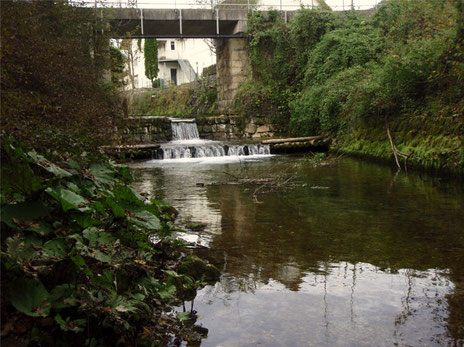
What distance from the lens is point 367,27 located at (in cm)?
2019

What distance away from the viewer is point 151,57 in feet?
158

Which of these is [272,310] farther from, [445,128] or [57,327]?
[445,128]

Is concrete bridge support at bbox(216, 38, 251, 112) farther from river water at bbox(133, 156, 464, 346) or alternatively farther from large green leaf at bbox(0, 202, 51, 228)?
large green leaf at bbox(0, 202, 51, 228)

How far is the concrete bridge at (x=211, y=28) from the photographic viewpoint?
2242cm

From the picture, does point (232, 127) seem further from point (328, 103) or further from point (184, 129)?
point (328, 103)

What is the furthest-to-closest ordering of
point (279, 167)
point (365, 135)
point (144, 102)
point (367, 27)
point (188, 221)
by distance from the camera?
point (144, 102) → point (367, 27) → point (365, 135) → point (279, 167) → point (188, 221)

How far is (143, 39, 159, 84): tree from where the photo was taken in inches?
1893

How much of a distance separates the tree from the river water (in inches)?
1602

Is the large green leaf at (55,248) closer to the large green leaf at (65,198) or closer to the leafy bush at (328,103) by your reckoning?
the large green leaf at (65,198)

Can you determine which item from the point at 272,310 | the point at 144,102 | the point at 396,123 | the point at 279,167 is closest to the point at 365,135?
the point at 396,123

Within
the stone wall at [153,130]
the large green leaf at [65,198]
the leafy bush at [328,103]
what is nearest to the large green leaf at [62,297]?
the large green leaf at [65,198]

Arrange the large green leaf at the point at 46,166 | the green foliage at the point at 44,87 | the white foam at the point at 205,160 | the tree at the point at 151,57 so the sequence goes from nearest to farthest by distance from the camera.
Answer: the large green leaf at the point at 46,166 < the green foliage at the point at 44,87 < the white foam at the point at 205,160 < the tree at the point at 151,57

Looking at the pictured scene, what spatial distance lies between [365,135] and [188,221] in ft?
33.0

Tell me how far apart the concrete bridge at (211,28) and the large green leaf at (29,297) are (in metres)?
20.2
